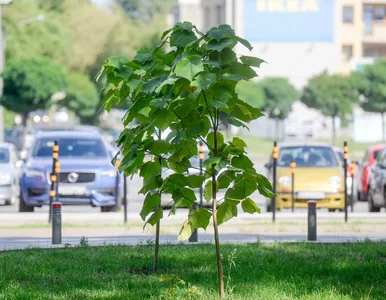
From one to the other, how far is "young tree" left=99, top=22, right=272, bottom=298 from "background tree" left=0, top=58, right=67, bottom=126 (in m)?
54.3

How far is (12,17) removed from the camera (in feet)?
249

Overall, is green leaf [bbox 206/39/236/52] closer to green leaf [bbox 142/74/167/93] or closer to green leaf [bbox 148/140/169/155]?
green leaf [bbox 142/74/167/93]

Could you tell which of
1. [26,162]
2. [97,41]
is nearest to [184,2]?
[97,41]

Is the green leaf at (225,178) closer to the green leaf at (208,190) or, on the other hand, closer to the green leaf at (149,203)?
the green leaf at (208,190)

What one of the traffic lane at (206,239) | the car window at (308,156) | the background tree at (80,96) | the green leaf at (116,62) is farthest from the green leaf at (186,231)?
the background tree at (80,96)

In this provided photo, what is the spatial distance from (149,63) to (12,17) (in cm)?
6715

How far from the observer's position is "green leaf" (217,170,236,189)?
9.20m

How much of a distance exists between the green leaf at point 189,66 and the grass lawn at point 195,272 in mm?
1822

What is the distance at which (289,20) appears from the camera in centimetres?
9131

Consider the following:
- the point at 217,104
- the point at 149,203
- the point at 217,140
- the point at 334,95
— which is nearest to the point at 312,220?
the point at 149,203

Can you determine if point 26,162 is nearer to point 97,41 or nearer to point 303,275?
point 303,275

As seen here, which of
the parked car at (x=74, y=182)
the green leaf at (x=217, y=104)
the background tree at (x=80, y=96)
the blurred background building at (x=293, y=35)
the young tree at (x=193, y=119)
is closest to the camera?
the green leaf at (x=217, y=104)

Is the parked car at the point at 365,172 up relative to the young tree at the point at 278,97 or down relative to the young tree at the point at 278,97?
down

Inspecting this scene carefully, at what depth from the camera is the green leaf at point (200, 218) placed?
9.37 meters
